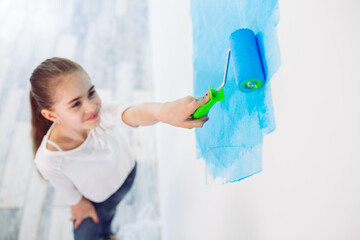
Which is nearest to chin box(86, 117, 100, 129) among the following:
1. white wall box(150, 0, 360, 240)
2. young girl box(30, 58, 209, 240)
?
young girl box(30, 58, 209, 240)

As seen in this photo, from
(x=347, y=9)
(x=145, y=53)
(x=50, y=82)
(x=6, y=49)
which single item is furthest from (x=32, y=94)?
(x=6, y=49)

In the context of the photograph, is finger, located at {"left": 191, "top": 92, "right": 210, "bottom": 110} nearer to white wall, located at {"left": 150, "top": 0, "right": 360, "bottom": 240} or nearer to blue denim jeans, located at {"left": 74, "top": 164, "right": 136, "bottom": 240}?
white wall, located at {"left": 150, "top": 0, "right": 360, "bottom": 240}

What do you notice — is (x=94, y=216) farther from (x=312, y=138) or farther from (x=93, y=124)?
(x=312, y=138)

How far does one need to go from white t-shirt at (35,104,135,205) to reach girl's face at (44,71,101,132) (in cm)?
4

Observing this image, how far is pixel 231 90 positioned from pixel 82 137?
0.61 metres

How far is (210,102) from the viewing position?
0.42 metres

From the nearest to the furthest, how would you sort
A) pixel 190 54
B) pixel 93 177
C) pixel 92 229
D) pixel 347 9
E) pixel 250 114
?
pixel 347 9, pixel 250 114, pixel 190 54, pixel 93 177, pixel 92 229

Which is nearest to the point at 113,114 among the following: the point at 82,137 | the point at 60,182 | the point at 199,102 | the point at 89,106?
the point at 89,106

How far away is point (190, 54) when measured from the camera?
26.7 inches

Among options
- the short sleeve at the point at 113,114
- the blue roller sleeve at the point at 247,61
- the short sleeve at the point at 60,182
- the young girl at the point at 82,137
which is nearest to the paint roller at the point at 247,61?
the blue roller sleeve at the point at 247,61

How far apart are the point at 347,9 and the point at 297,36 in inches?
2.3

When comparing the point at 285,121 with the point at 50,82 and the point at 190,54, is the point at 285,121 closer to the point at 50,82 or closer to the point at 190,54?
the point at 190,54

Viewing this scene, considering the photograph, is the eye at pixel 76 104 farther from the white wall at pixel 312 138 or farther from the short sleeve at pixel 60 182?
the white wall at pixel 312 138

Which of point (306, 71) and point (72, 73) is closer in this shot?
point (306, 71)
